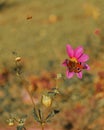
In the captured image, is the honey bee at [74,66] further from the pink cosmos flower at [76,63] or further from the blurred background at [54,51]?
the blurred background at [54,51]

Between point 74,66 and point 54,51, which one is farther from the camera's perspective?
point 54,51

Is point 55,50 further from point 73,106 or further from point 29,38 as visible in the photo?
point 73,106

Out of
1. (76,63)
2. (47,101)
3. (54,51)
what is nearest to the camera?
(47,101)

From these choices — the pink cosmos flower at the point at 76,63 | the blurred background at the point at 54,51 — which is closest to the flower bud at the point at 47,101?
the pink cosmos flower at the point at 76,63

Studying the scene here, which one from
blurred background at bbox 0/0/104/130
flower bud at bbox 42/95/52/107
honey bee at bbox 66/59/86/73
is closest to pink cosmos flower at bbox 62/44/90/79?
honey bee at bbox 66/59/86/73

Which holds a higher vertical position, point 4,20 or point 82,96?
point 82,96

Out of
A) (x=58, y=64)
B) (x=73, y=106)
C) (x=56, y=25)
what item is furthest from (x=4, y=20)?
(x=73, y=106)

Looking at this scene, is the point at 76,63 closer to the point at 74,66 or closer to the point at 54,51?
the point at 74,66

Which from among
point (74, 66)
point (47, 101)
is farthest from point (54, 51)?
point (47, 101)

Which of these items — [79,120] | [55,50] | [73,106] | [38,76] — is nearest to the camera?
[79,120]
